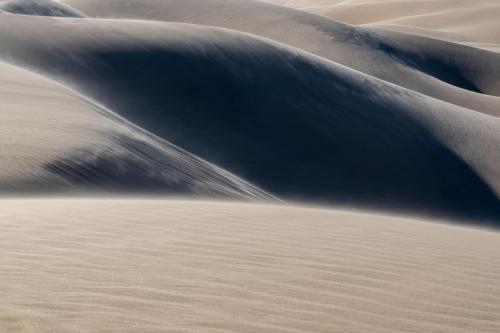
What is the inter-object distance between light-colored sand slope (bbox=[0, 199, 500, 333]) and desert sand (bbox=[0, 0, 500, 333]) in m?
0.02

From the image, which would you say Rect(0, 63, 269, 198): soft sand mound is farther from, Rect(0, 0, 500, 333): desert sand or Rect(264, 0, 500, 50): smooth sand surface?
Rect(264, 0, 500, 50): smooth sand surface

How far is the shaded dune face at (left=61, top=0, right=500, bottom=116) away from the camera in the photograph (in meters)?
31.2

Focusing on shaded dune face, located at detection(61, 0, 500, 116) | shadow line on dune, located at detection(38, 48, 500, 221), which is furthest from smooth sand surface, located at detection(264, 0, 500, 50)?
shadow line on dune, located at detection(38, 48, 500, 221)

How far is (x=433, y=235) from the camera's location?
7293 millimetres

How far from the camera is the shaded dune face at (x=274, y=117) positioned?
Answer: 16672mm

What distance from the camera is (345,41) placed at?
3272 centimetres

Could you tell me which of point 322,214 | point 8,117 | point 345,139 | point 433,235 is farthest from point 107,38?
point 433,235

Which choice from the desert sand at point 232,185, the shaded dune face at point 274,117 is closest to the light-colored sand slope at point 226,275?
the desert sand at point 232,185

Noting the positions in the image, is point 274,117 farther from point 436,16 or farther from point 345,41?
point 436,16

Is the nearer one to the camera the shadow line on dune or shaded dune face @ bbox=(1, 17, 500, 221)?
the shadow line on dune

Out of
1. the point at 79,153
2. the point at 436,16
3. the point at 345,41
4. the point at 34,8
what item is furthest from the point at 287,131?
the point at 436,16

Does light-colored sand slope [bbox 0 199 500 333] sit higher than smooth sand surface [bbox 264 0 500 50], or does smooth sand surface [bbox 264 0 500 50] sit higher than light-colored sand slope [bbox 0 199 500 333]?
smooth sand surface [bbox 264 0 500 50]

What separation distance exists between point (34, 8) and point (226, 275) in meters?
22.8

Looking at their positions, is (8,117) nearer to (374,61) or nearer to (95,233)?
(95,233)
